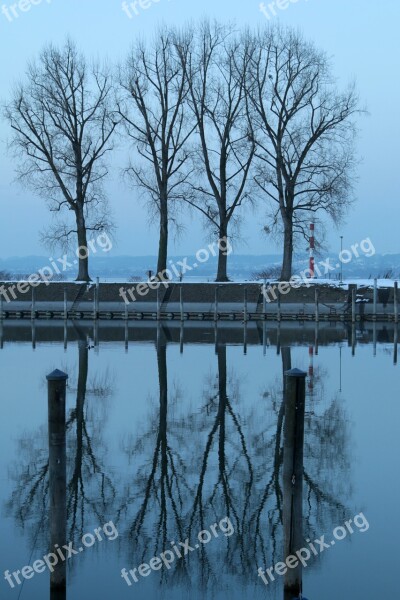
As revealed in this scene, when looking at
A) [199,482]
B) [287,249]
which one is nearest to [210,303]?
[287,249]

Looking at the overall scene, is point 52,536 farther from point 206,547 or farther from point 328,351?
point 328,351

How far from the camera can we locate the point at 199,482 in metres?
13.4

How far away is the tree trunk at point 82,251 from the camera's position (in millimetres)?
58272

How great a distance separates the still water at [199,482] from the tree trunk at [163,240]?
32131 mm

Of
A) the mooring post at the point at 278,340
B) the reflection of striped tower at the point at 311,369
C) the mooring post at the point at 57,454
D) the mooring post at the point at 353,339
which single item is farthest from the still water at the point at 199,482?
the mooring post at the point at 353,339

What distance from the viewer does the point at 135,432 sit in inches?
669

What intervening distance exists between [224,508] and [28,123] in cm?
4949

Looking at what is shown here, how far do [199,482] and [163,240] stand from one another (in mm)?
45857

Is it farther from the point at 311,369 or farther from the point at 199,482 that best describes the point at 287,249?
the point at 199,482

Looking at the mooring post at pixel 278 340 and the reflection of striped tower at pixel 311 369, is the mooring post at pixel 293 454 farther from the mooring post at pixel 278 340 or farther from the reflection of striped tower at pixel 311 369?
the mooring post at pixel 278 340

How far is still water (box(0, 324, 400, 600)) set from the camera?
33.0 feet

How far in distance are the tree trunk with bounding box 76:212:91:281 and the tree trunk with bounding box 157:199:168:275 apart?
4429 millimetres

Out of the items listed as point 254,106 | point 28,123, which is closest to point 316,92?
point 254,106

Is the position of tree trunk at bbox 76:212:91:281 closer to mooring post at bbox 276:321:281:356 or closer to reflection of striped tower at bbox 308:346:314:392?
mooring post at bbox 276:321:281:356
